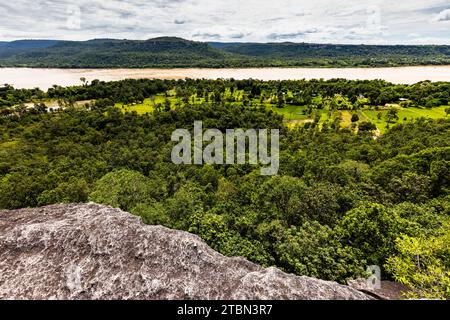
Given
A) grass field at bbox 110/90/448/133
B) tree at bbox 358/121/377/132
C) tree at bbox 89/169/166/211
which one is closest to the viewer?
tree at bbox 89/169/166/211

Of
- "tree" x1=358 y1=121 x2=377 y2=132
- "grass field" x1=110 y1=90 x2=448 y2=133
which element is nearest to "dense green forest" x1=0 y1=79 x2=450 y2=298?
"tree" x1=358 y1=121 x2=377 y2=132

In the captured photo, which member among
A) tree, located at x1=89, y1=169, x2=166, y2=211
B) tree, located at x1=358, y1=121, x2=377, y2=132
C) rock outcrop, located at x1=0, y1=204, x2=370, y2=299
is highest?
rock outcrop, located at x1=0, y1=204, x2=370, y2=299

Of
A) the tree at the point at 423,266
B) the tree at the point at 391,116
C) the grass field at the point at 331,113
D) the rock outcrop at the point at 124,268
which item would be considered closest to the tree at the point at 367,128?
the grass field at the point at 331,113

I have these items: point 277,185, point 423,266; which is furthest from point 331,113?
A: point 423,266

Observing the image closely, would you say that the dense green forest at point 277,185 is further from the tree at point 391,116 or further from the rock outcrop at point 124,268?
the rock outcrop at point 124,268

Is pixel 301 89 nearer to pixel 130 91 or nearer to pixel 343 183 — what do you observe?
pixel 130 91

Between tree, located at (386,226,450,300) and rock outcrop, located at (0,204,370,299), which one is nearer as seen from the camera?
rock outcrop, located at (0,204,370,299)

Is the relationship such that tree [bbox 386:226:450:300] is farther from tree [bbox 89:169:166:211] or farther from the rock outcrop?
tree [bbox 89:169:166:211]
